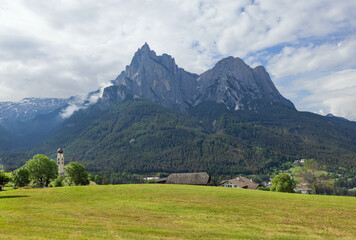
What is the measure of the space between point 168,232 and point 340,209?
29971mm

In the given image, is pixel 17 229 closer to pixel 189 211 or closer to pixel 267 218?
pixel 189 211

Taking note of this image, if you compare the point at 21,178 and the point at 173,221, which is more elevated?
the point at 21,178

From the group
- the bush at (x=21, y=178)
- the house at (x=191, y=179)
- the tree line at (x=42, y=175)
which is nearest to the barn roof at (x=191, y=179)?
the house at (x=191, y=179)

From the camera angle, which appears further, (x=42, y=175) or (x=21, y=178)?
(x=42, y=175)

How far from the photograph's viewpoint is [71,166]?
76.7 m

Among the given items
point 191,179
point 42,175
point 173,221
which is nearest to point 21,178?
point 42,175

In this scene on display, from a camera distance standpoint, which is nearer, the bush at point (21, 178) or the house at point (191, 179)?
the bush at point (21, 178)

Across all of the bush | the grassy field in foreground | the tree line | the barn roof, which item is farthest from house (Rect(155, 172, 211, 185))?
the grassy field in foreground

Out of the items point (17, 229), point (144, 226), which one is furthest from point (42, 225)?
point (144, 226)

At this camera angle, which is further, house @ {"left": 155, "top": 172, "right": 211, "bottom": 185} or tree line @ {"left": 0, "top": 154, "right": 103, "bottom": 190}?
house @ {"left": 155, "top": 172, "right": 211, "bottom": 185}

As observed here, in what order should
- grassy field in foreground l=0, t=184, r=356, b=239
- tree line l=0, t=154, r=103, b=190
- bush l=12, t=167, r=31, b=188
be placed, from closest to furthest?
grassy field in foreground l=0, t=184, r=356, b=239
bush l=12, t=167, r=31, b=188
tree line l=0, t=154, r=103, b=190

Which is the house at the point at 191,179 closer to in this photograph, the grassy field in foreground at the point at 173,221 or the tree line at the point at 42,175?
the tree line at the point at 42,175

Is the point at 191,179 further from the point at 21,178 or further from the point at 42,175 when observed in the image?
the point at 21,178

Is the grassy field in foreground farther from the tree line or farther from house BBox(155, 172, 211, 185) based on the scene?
house BBox(155, 172, 211, 185)
